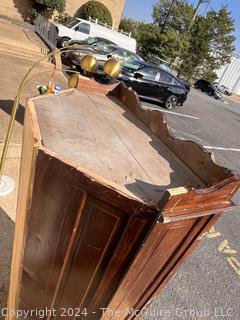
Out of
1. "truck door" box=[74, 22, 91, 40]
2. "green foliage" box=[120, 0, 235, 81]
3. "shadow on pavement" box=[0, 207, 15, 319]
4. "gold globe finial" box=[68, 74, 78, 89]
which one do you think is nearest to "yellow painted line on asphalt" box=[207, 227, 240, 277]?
"shadow on pavement" box=[0, 207, 15, 319]

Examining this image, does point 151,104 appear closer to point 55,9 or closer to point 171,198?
point 171,198

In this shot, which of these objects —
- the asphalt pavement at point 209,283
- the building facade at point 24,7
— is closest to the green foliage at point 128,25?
the building facade at point 24,7

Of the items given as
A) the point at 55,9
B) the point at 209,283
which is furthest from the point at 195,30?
the point at 209,283

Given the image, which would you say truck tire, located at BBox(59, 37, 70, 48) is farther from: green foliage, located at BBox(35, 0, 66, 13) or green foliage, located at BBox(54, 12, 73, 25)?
green foliage, located at BBox(54, 12, 73, 25)

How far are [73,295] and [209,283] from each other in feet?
8.30

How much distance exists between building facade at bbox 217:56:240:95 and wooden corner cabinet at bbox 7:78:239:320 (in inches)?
1541

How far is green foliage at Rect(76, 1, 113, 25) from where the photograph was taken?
74.1 ft

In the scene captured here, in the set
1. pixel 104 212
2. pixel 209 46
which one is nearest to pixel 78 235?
pixel 104 212

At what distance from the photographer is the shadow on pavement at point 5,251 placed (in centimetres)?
256

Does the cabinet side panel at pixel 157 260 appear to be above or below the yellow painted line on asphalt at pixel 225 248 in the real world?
above

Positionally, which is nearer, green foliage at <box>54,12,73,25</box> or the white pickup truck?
the white pickup truck

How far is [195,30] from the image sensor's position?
3120cm

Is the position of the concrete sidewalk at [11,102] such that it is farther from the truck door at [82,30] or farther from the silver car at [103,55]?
the truck door at [82,30]

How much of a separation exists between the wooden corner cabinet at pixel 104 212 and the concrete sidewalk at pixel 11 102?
1049 mm
